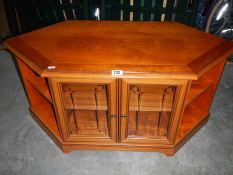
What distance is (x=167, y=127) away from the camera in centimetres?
157

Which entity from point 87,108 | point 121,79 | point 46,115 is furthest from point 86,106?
point 46,115

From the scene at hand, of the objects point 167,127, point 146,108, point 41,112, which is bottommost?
point 41,112

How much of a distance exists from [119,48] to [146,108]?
41 cm

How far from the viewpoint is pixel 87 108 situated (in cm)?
151

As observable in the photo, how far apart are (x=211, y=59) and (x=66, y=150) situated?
3.77 ft

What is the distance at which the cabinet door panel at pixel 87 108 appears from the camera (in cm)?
139

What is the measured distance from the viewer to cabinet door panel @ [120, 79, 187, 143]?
1344 mm

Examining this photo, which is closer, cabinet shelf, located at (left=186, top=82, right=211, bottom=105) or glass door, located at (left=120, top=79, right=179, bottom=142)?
glass door, located at (left=120, top=79, right=179, bottom=142)

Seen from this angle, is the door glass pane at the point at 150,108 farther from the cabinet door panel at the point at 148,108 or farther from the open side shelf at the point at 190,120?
the open side shelf at the point at 190,120

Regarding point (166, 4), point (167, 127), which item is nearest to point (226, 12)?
point (166, 4)

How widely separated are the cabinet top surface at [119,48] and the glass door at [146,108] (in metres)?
0.13

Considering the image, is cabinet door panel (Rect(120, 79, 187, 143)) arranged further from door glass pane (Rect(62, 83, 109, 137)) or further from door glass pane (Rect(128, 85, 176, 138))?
door glass pane (Rect(62, 83, 109, 137))

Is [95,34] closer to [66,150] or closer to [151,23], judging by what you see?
[151,23]

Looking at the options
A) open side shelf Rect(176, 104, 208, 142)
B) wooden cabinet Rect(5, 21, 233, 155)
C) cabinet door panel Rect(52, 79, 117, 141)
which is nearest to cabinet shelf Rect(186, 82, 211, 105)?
wooden cabinet Rect(5, 21, 233, 155)
